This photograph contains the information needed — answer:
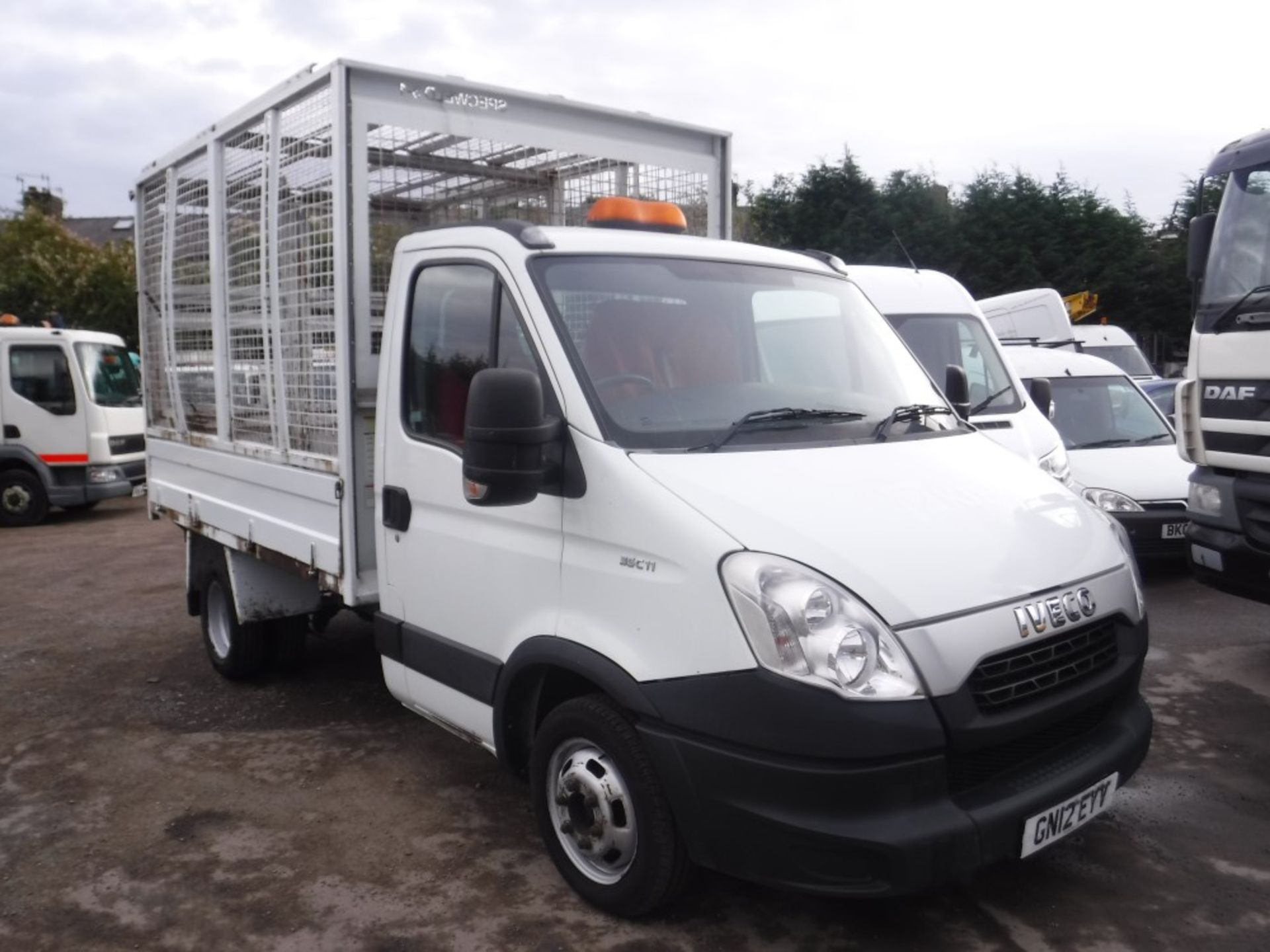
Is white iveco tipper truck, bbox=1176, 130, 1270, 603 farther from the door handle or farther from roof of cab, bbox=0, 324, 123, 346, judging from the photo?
roof of cab, bbox=0, 324, 123, 346

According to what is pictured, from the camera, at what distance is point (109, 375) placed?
45.4 ft

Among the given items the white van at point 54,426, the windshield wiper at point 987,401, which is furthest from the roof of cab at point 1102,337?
the white van at point 54,426

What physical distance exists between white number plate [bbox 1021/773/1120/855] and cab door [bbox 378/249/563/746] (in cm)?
154

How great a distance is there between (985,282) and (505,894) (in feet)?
79.3

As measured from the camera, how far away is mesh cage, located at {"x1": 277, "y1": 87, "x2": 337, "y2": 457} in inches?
184

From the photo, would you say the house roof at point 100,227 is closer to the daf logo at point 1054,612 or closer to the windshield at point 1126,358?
the windshield at point 1126,358

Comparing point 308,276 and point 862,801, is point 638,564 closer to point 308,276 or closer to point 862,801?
point 862,801

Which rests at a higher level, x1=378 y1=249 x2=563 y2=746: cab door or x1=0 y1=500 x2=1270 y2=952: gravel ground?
x1=378 y1=249 x2=563 y2=746: cab door

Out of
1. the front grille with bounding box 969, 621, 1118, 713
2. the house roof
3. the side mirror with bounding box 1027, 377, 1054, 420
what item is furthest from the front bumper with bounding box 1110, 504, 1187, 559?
the house roof

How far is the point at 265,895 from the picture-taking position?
388 cm

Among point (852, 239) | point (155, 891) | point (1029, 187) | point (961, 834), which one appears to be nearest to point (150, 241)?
point (155, 891)

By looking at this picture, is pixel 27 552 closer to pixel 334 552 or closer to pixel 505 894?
pixel 334 552

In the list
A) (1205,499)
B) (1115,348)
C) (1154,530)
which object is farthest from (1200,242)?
(1115,348)

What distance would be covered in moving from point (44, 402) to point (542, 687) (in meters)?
11.7
